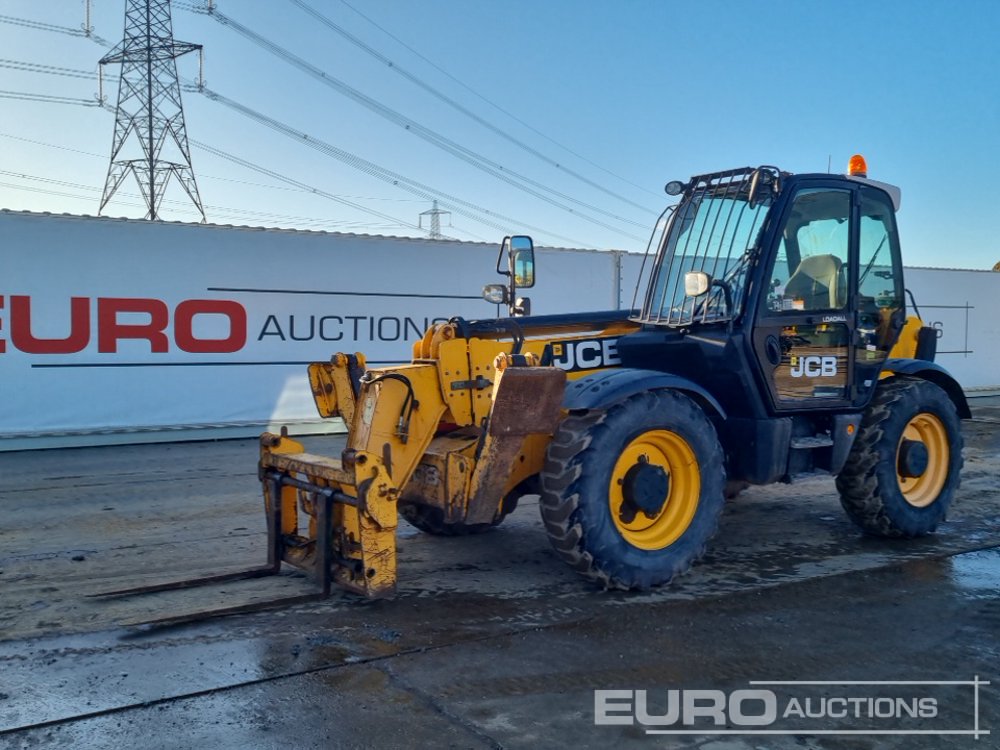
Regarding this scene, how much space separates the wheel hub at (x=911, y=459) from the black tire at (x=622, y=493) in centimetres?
187

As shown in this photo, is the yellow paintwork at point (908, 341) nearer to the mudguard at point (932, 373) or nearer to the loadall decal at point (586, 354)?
the mudguard at point (932, 373)

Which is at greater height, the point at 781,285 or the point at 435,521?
the point at 781,285

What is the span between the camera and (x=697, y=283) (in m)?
5.63

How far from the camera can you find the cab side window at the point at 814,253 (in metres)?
6.13

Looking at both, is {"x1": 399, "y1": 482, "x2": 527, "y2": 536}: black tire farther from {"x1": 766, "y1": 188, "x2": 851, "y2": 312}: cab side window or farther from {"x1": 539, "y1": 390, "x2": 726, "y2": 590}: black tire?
{"x1": 766, "y1": 188, "x2": 851, "y2": 312}: cab side window

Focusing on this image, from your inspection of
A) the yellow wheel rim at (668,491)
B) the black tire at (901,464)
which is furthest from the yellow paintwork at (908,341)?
the yellow wheel rim at (668,491)

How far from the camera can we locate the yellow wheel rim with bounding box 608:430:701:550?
5.38 m

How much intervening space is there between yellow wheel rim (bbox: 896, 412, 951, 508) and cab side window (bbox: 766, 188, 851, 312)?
131 cm

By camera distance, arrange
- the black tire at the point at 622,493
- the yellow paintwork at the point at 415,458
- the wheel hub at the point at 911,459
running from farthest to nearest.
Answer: the wheel hub at the point at 911,459 < the black tire at the point at 622,493 < the yellow paintwork at the point at 415,458

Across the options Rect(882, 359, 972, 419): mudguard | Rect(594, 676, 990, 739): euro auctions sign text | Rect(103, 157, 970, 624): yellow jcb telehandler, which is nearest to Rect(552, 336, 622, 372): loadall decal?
Result: Rect(103, 157, 970, 624): yellow jcb telehandler

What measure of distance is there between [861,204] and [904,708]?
12.0ft

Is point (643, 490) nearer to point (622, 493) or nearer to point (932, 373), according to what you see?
point (622, 493)

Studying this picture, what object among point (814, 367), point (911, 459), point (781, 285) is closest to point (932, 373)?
point (911, 459)

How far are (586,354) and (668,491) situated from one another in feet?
4.08
